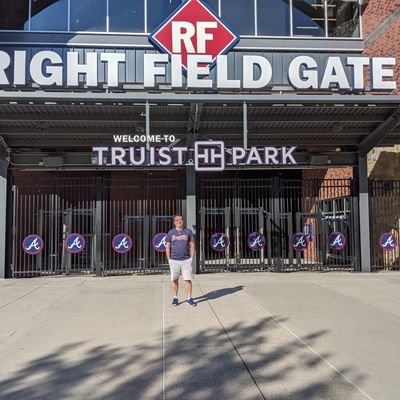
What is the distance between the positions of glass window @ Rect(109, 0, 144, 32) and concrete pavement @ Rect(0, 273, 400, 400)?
29.7ft

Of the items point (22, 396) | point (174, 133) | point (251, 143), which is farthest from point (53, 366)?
point (251, 143)

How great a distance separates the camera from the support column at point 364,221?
1335 cm

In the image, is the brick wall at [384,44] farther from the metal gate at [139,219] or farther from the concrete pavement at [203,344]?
the metal gate at [139,219]

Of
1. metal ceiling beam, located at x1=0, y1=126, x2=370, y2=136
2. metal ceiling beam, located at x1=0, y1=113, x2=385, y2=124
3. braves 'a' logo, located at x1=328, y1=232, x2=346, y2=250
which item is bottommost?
braves 'a' logo, located at x1=328, y1=232, x2=346, y2=250

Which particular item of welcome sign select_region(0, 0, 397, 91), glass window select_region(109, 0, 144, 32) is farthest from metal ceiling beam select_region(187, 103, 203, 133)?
glass window select_region(109, 0, 144, 32)

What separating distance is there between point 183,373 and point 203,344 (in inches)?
42.7

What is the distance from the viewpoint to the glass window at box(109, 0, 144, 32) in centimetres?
1545

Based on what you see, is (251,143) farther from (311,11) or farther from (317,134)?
Answer: (311,11)

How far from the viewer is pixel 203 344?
6.06 meters

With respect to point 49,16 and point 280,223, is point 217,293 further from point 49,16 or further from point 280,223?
point 49,16

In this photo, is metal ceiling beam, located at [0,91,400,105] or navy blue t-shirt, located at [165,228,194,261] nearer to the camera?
navy blue t-shirt, located at [165,228,194,261]

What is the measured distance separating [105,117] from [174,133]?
1.96 meters

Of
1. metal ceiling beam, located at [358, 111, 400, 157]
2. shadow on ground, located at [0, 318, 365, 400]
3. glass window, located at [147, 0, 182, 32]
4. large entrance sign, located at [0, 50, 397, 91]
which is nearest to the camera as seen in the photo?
shadow on ground, located at [0, 318, 365, 400]

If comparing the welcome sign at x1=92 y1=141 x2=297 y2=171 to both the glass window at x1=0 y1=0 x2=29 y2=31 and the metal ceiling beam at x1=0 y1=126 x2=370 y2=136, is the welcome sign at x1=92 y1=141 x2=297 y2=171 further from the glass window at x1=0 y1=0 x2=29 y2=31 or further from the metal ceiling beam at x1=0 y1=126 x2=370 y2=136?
the glass window at x1=0 y1=0 x2=29 y2=31
